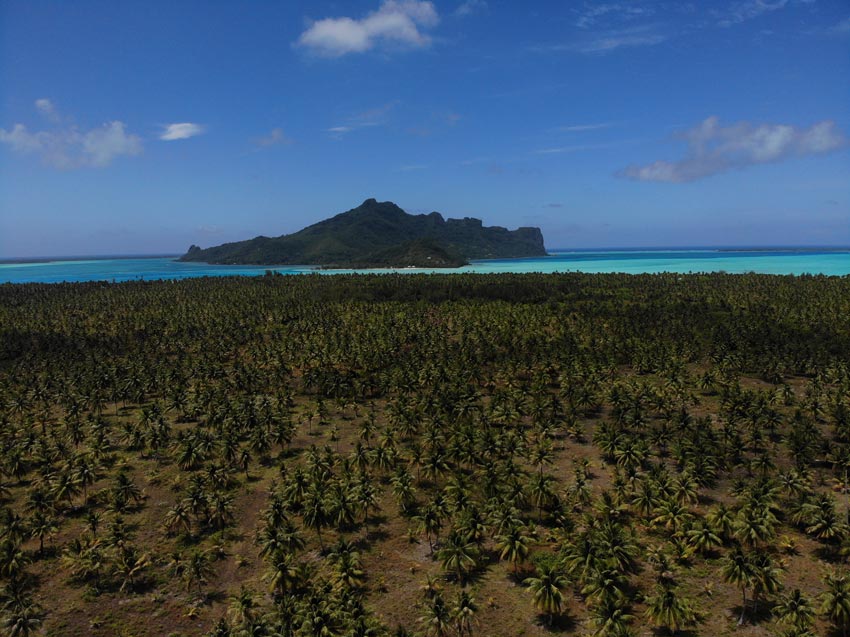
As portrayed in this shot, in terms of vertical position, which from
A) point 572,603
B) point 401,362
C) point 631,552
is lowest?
point 572,603

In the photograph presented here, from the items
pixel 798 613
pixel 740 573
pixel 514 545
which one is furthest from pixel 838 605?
pixel 514 545

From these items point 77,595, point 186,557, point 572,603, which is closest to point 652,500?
A: point 572,603

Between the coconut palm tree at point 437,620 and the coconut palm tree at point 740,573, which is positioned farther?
the coconut palm tree at point 740,573

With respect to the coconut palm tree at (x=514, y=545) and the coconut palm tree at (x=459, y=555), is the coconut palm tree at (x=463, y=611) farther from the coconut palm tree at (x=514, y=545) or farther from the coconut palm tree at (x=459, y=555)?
the coconut palm tree at (x=514, y=545)

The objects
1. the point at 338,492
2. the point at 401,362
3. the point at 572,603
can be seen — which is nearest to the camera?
the point at 572,603

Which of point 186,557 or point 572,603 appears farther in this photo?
point 186,557

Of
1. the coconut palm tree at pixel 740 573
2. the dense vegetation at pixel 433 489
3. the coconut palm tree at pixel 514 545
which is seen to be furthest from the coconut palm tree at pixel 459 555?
the coconut palm tree at pixel 740 573

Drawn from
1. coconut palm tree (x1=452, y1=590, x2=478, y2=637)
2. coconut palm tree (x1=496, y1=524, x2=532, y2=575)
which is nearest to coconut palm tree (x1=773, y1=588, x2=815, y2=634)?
coconut palm tree (x1=496, y1=524, x2=532, y2=575)

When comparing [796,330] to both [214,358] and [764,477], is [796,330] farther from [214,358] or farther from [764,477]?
[214,358]

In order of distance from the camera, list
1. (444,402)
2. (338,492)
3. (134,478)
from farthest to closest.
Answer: (444,402) → (134,478) → (338,492)
